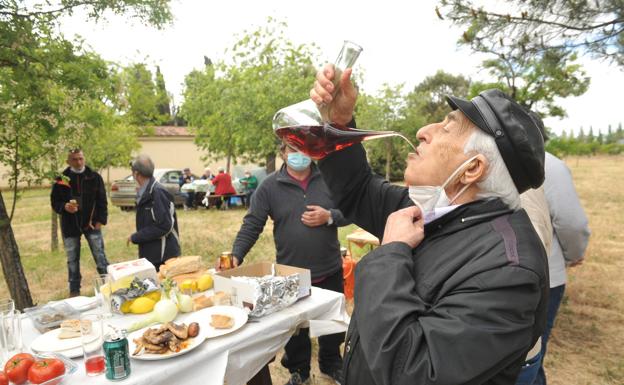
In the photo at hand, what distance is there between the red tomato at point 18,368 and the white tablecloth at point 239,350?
17 cm

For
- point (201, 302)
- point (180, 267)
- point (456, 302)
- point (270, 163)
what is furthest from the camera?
point (270, 163)

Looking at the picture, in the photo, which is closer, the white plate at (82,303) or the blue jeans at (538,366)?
the blue jeans at (538,366)

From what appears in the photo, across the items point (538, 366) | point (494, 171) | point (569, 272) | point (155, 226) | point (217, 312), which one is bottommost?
point (569, 272)

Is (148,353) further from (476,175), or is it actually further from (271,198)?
(271,198)

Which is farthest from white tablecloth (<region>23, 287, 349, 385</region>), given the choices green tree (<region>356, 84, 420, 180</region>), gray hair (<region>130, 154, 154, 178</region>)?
green tree (<region>356, 84, 420, 180</region>)

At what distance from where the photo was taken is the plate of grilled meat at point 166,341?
1.72 m

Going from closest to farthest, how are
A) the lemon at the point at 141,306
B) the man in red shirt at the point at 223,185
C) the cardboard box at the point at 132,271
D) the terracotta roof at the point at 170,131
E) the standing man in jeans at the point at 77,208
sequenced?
the lemon at the point at 141,306 < the cardboard box at the point at 132,271 < the standing man in jeans at the point at 77,208 < the man in red shirt at the point at 223,185 < the terracotta roof at the point at 170,131

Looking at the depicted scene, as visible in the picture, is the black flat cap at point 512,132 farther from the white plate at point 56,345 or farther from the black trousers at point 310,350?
the black trousers at point 310,350

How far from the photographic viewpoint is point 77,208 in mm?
5555

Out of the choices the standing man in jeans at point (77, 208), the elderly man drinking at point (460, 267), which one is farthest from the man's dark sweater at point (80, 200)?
the elderly man drinking at point (460, 267)

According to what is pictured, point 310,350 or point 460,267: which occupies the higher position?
point 460,267

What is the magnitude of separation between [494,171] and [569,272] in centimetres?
654

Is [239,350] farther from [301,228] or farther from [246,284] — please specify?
[301,228]

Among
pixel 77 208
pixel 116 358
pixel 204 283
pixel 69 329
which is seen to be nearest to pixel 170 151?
pixel 77 208
